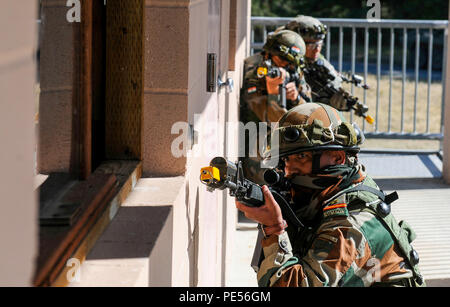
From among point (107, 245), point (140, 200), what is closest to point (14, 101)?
point (107, 245)

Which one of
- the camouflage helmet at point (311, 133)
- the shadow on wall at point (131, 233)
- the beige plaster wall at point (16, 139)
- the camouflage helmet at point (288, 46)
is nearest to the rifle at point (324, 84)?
the camouflage helmet at point (288, 46)

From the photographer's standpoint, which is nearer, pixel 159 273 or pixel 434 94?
pixel 159 273

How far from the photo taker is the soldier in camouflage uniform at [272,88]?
22.8 feet

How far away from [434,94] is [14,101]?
16859mm

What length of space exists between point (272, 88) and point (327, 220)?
13.1 ft

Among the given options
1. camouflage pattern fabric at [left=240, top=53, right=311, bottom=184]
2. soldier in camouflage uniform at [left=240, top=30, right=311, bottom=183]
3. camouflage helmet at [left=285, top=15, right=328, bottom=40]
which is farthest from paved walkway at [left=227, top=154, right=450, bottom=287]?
camouflage helmet at [left=285, top=15, right=328, bottom=40]

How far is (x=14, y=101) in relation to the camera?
1.18 meters

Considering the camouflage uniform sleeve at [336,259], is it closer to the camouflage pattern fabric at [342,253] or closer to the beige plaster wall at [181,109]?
the camouflage pattern fabric at [342,253]

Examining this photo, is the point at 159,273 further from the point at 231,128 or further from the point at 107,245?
the point at 231,128

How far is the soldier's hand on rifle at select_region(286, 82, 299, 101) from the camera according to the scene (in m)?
6.96

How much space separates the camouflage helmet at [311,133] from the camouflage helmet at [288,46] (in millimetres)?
3635

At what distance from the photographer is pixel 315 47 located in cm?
779
